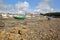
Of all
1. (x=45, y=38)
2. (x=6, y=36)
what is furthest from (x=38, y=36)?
(x=6, y=36)

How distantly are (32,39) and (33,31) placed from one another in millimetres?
2772

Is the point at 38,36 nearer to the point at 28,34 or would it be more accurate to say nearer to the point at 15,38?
the point at 28,34

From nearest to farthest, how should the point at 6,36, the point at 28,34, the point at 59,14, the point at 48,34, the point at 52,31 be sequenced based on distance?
the point at 6,36 < the point at 28,34 < the point at 48,34 < the point at 52,31 < the point at 59,14

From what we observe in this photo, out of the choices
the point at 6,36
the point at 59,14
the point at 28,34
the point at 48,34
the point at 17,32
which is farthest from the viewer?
the point at 59,14

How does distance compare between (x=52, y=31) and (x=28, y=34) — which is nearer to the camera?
(x=28, y=34)

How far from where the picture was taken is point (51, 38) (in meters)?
22.9

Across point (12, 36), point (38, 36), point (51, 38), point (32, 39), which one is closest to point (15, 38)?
point (12, 36)

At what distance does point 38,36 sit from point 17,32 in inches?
136

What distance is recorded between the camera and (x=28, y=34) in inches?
846

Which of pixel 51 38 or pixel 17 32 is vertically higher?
pixel 17 32

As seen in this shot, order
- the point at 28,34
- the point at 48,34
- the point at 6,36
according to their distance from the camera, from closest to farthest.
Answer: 1. the point at 6,36
2. the point at 28,34
3. the point at 48,34

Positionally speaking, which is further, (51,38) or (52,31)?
(52,31)

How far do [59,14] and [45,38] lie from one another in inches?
1562

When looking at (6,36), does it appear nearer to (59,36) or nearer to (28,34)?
(28,34)
